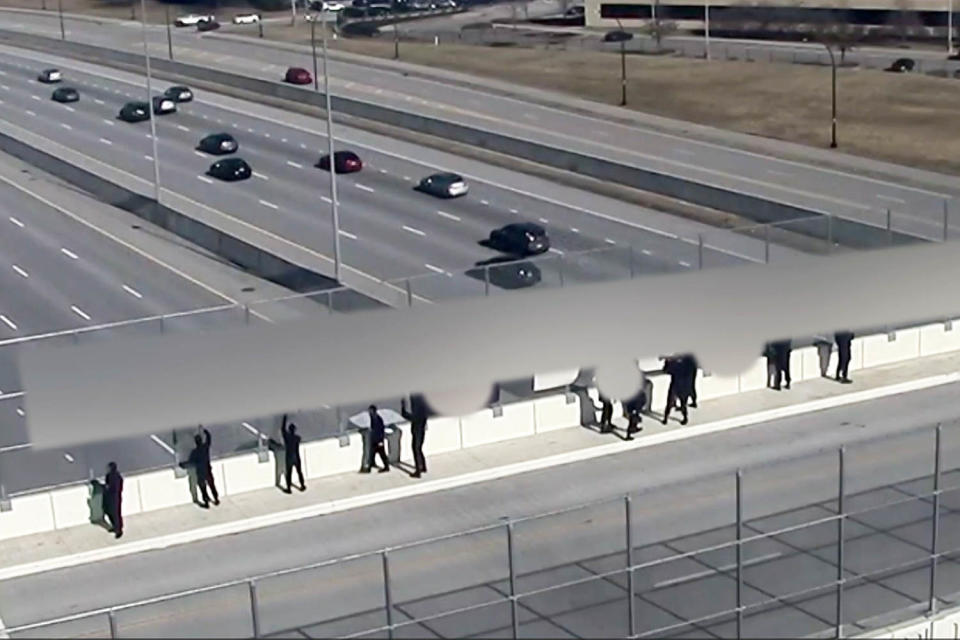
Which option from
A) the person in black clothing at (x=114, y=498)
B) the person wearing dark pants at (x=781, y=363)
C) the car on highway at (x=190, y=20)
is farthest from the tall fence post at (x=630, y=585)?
the car on highway at (x=190, y=20)

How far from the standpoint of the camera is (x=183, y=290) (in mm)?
21141

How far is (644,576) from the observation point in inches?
323

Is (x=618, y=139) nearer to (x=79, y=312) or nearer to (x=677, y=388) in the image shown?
(x=79, y=312)

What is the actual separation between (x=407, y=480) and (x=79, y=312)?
386 inches

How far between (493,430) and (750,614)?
478cm

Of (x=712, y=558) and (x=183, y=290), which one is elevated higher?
(x=712, y=558)

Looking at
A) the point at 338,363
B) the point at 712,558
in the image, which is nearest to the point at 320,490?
the point at 712,558

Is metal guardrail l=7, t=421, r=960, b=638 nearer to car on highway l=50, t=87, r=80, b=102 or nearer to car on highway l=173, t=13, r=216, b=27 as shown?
car on highway l=50, t=87, r=80, b=102

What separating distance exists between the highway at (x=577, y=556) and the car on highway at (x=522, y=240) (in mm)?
10671

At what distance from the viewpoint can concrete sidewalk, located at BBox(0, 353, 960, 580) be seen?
35.8ft

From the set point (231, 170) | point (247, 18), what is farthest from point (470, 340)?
point (247, 18)

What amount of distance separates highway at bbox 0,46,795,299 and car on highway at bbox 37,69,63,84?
4728 mm

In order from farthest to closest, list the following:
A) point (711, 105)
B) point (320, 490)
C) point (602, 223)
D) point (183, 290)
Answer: point (711, 105) → point (602, 223) → point (183, 290) → point (320, 490)

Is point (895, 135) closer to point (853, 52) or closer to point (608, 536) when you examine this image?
point (853, 52)
